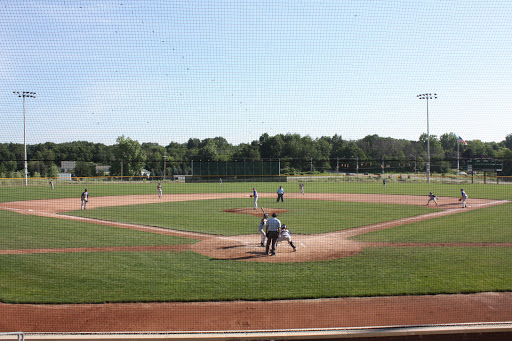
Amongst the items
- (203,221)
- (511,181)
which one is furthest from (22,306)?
(511,181)

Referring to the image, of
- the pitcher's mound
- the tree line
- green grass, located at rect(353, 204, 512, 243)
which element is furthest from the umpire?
the pitcher's mound

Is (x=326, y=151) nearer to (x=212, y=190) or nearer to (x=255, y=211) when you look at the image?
(x=255, y=211)

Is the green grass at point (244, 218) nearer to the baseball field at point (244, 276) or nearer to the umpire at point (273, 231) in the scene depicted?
the baseball field at point (244, 276)

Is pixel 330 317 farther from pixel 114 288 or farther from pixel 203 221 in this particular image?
pixel 203 221

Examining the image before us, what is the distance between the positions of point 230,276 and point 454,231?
10.5m

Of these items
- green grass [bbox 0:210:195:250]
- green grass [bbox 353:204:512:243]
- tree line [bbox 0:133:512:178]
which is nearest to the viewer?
green grass [bbox 0:210:195:250]

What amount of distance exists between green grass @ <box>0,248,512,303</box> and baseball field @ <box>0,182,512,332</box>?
0.03m

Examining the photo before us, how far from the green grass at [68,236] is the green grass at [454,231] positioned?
7.68 meters

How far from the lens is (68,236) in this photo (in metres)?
14.3

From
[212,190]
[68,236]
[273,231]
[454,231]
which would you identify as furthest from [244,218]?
[212,190]

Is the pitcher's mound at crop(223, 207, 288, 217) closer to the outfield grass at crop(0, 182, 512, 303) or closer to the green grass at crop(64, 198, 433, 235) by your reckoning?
the green grass at crop(64, 198, 433, 235)

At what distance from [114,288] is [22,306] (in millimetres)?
1726

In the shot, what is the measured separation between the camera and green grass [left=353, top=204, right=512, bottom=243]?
44.7 feet

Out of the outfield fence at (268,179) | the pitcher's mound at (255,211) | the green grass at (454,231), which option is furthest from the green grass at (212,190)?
the pitcher's mound at (255,211)
